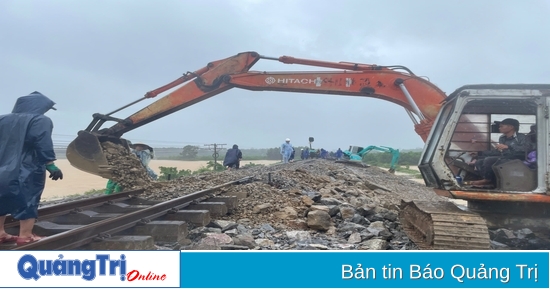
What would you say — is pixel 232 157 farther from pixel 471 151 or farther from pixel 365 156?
pixel 365 156

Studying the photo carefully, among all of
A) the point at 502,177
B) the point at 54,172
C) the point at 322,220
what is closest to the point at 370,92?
the point at 322,220

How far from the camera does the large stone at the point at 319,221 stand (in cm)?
580

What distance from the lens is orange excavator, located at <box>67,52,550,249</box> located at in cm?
439

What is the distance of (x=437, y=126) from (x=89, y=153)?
6.38 meters

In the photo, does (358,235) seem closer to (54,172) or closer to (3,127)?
(54,172)

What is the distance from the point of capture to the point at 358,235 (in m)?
5.32

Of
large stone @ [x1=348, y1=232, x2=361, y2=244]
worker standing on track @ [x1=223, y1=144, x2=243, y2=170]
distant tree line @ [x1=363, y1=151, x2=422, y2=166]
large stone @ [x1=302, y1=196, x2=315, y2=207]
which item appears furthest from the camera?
distant tree line @ [x1=363, y1=151, x2=422, y2=166]

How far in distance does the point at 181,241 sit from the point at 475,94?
3.56m

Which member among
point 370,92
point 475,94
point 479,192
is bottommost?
point 479,192

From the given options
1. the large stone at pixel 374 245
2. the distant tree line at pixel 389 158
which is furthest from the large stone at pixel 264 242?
the distant tree line at pixel 389 158

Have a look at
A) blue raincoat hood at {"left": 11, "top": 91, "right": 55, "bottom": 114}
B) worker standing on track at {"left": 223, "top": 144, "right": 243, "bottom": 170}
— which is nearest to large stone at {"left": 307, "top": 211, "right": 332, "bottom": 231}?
blue raincoat hood at {"left": 11, "top": 91, "right": 55, "bottom": 114}

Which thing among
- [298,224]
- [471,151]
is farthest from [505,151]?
[298,224]

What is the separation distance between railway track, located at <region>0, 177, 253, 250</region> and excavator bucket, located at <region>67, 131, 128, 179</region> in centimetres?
98

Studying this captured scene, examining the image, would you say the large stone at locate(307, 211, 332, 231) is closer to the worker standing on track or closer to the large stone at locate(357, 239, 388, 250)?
the large stone at locate(357, 239, 388, 250)
